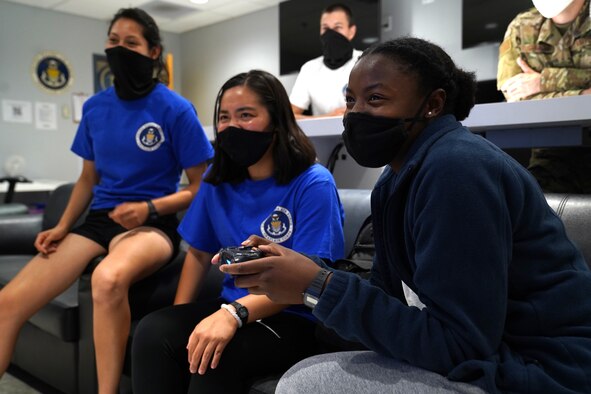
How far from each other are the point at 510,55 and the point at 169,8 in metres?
4.38

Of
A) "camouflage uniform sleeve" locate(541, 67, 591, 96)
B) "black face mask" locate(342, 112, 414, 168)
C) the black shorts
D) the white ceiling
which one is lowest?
the black shorts

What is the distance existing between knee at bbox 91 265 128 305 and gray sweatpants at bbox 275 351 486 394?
821mm

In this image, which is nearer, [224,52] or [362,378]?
[362,378]

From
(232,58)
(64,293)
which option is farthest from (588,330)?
(232,58)

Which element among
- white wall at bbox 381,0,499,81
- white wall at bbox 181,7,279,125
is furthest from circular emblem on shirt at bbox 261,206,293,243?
white wall at bbox 181,7,279,125

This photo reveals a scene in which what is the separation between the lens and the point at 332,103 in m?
3.79

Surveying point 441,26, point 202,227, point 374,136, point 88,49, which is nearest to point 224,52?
point 88,49

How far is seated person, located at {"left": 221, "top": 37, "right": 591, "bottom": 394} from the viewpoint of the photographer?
70cm

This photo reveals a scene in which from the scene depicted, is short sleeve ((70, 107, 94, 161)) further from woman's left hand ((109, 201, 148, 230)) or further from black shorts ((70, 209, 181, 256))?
woman's left hand ((109, 201, 148, 230))

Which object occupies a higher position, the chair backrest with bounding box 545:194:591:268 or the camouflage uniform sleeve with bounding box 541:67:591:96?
the camouflage uniform sleeve with bounding box 541:67:591:96

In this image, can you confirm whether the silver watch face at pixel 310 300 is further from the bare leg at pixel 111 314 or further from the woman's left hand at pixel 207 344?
the bare leg at pixel 111 314

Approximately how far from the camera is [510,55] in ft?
7.53

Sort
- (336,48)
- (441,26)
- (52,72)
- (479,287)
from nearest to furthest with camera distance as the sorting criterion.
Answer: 1. (479,287)
2. (336,48)
3. (441,26)
4. (52,72)

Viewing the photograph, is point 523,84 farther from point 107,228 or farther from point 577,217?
point 107,228
